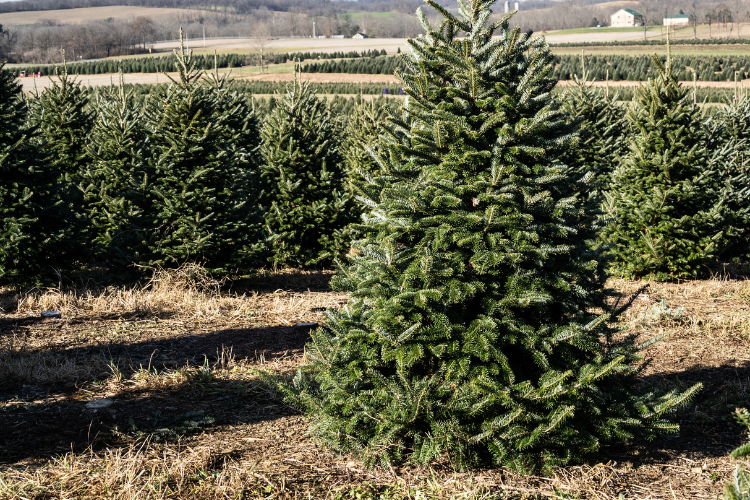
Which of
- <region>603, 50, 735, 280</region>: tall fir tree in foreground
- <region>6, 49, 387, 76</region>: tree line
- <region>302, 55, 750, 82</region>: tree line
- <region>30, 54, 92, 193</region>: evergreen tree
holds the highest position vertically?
<region>6, 49, 387, 76</region>: tree line

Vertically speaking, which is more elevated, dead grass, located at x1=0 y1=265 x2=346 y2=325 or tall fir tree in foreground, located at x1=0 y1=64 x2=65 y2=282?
tall fir tree in foreground, located at x1=0 y1=64 x2=65 y2=282

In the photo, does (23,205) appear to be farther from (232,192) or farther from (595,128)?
(595,128)

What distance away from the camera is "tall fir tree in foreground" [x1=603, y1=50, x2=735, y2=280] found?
8.50m

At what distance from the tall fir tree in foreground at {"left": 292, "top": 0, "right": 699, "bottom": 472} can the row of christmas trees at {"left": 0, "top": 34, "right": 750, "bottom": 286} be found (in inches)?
108

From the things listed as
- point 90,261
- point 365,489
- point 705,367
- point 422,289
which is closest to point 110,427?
point 365,489

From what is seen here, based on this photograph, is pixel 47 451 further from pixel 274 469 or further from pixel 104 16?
pixel 104 16

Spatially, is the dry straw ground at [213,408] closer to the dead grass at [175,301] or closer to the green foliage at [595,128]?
the dead grass at [175,301]

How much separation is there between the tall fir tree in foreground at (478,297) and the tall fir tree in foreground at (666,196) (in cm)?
555

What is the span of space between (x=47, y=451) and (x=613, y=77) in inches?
1836

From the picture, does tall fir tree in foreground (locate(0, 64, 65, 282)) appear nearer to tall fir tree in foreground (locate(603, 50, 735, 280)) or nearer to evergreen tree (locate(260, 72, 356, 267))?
evergreen tree (locate(260, 72, 356, 267))

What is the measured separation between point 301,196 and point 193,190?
248cm

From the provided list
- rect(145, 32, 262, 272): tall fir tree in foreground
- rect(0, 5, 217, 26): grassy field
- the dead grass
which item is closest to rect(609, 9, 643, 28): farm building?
rect(0, 5, 217, 26): grassy field

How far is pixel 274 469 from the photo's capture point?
3.31 m

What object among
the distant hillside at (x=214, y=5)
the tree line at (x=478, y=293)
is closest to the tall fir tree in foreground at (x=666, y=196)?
the tree line at (x=478, y=293)
